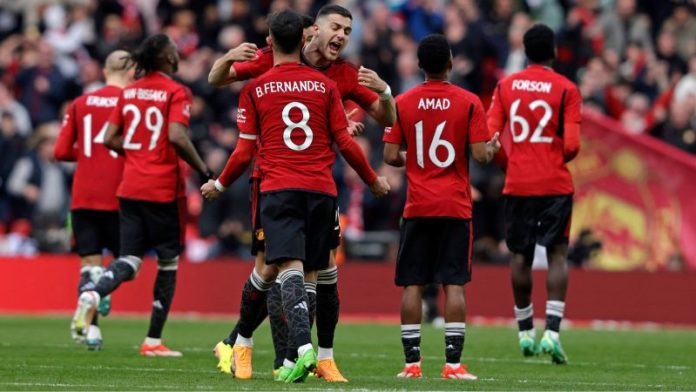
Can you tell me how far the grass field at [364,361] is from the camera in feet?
35.4

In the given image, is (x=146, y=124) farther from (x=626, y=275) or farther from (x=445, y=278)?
(x=626, y=275)

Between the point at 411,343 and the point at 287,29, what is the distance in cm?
253

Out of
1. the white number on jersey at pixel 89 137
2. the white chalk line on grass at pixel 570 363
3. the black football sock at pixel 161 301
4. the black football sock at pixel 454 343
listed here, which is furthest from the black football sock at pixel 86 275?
the black football sock at pixel 454 343

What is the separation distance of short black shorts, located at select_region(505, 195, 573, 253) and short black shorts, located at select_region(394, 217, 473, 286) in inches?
82.6

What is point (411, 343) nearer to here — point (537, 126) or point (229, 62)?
point (229, 62)

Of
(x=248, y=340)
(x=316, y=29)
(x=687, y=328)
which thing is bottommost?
(x=687, y=328)

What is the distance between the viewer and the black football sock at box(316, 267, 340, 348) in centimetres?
1141

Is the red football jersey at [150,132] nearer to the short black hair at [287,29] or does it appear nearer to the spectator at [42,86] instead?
the short black hair at [287,29]

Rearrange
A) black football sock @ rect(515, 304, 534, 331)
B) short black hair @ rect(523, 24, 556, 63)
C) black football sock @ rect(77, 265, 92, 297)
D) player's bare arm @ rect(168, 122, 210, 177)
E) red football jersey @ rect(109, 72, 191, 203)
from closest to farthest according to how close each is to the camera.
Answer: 1. player's bare arm @ rect(168, 122, 210, 177)
2. red football jersey @ rect(109, 72, 191, 203)
3. short black hair @ rect(523, 24, 556, 63)
4. black football sock @ rect(515, 304, 534, 331)
5. black football sock @ rect(77, 265, 92, 297)

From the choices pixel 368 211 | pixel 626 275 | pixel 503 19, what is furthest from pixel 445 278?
pixel 503 19

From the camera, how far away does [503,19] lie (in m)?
25.2

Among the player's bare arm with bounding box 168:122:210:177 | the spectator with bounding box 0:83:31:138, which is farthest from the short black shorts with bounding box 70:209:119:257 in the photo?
the spectator with bounding box 0:83:31:138

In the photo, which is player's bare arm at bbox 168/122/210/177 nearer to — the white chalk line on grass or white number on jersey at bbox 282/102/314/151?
the white chalk line on grass

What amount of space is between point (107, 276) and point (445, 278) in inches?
133
